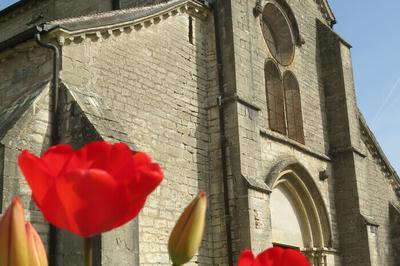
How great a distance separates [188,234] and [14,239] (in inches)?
10.4

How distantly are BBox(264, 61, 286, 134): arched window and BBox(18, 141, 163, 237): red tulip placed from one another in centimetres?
1354

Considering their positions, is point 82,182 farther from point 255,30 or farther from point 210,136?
point 255,30

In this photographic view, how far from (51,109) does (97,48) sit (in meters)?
1.79

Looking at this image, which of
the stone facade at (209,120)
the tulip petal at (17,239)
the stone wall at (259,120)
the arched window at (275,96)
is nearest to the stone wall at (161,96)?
the stone facade at (209,120)

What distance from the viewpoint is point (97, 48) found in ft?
33.5

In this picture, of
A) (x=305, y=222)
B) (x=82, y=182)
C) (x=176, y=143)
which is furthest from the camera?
(x=305, y=222)

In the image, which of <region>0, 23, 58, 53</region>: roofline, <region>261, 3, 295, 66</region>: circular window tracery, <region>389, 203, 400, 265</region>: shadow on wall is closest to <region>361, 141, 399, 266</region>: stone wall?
<region>389, 203, 400, 265</region>: shadow on wall

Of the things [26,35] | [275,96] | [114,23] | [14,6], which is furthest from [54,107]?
[14,6]

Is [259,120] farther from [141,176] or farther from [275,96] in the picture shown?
[141,176]

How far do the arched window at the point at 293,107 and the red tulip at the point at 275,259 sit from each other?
14.1 m

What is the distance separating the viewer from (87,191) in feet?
→ 2.57

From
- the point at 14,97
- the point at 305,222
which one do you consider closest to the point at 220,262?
the point at 305,222

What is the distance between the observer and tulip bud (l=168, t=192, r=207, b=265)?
899 millimetres

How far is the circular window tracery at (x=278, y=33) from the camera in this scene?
49.9ft
